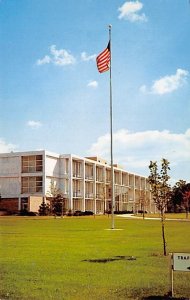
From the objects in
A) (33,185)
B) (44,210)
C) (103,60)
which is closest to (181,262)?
(103,60)

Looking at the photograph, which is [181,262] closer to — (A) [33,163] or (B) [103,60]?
(B) [103,60]

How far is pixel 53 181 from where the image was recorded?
222 ft

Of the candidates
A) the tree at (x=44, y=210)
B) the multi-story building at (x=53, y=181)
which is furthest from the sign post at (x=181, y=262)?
the tree at (x=44, y=210)

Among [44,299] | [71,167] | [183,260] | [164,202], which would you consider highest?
[71,167]

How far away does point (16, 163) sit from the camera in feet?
218

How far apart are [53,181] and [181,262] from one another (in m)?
60.3

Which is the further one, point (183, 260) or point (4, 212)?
point (4, 212)

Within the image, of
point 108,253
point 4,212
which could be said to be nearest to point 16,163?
point 4,212

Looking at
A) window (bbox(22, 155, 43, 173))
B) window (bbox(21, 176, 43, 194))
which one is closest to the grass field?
window (bbox(22, 155, 43, 173))

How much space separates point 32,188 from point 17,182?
2.10 meters

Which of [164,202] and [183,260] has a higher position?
[164,202]

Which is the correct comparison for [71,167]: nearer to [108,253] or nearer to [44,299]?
[108,253]

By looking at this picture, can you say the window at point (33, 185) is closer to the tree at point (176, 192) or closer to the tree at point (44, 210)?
the tree at point (44, 210)

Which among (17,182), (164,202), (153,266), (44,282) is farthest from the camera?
(17,182)
